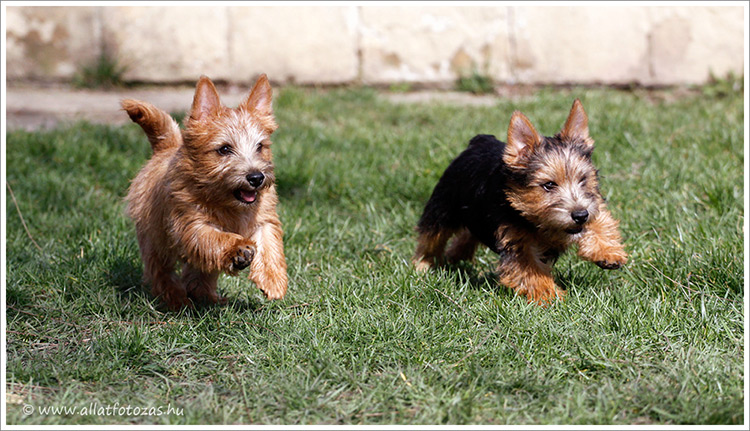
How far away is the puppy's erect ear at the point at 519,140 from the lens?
4297 millimetres

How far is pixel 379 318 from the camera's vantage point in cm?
403

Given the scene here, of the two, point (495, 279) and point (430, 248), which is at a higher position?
point (430, 248)

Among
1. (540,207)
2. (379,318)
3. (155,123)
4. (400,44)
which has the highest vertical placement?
(400,44)

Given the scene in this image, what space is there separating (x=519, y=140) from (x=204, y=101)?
178 centimetres

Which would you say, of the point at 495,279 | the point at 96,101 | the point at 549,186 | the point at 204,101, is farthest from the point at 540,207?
the point at 96,101

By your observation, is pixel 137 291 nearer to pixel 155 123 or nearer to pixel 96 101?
pixel 155 123

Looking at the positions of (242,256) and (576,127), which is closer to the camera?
(242,256)

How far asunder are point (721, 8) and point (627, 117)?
311 centimetres

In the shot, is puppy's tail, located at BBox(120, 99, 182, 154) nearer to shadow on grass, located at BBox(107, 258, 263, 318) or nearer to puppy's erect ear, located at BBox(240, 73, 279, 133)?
puppy's erect ear, located at BBox(240, 73, 279, 133)

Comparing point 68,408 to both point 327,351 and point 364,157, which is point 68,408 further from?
point 364,157

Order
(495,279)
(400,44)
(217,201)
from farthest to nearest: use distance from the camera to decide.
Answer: (400,44), (495,279), (217,201)

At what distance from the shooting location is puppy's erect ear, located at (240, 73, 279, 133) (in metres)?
4.23

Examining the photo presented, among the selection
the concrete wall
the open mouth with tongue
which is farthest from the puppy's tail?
the concrete wall

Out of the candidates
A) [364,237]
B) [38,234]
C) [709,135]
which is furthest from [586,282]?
[38,234]
